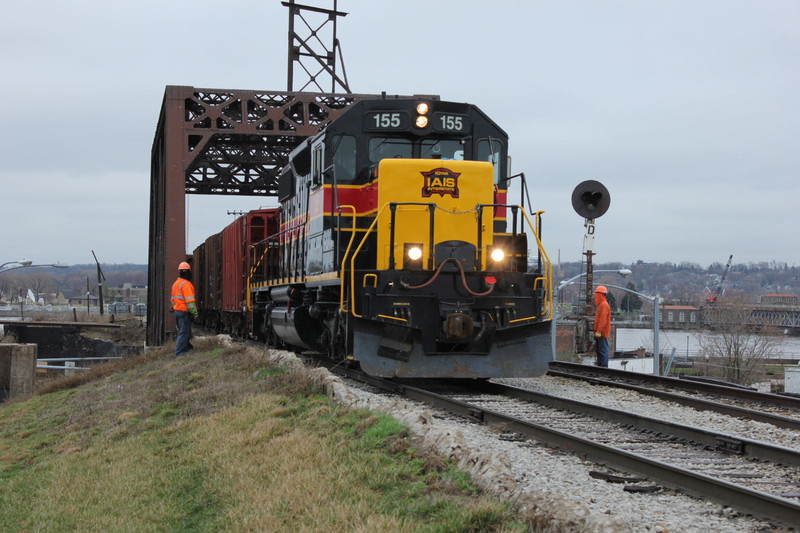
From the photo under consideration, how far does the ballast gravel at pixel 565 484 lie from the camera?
14.6 feet

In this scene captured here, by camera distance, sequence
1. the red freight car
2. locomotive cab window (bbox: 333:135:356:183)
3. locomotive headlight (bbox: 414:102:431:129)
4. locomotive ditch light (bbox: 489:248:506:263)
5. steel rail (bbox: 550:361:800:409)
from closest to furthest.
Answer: steel rail (bbox: 550:361:800:409) < locomotive ditch light (bbox: 489:248:506:263) < locomotive headlight (bbox: 414:102:431:129) < locomotive cab window (bbox: 333:135:356:183) < the red freight car

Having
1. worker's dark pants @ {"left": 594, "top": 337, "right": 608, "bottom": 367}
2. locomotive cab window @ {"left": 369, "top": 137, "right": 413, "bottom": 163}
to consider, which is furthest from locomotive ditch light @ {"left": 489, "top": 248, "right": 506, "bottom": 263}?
worker's dark pants @ {"left": 594, "top": 337, "right": 608, "bottom": 367}

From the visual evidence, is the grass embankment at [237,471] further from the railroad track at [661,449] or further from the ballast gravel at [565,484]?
the railroad track at [661,449]

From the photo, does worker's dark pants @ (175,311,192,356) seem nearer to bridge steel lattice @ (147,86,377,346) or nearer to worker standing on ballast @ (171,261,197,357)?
worker standing on ballast @ (171,261,197,357)

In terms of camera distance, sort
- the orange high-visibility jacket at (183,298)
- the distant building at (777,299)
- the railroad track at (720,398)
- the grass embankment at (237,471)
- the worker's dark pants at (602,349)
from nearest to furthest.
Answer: the grass embankment at (237,471) → the railroad track at (720,398) → the worker's dark pants at (602,349) → the orange high-visibility jacket at (183,298) → the distant building at (777,299)

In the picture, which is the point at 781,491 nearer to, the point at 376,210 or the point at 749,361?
the point at 376,210

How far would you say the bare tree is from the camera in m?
53.2

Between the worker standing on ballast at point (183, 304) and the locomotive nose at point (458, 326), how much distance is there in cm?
782

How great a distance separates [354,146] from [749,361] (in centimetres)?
4887

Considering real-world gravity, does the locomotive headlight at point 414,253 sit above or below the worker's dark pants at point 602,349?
above

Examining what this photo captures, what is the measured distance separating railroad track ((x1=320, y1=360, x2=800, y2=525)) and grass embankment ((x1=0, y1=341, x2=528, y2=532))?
4.23 ft

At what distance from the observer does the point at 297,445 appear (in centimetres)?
661

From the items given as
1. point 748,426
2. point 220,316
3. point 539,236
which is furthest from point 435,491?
point 220,316

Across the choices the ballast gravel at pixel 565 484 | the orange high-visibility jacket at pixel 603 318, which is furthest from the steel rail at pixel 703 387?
the ballast gravel at pixel 565 484
